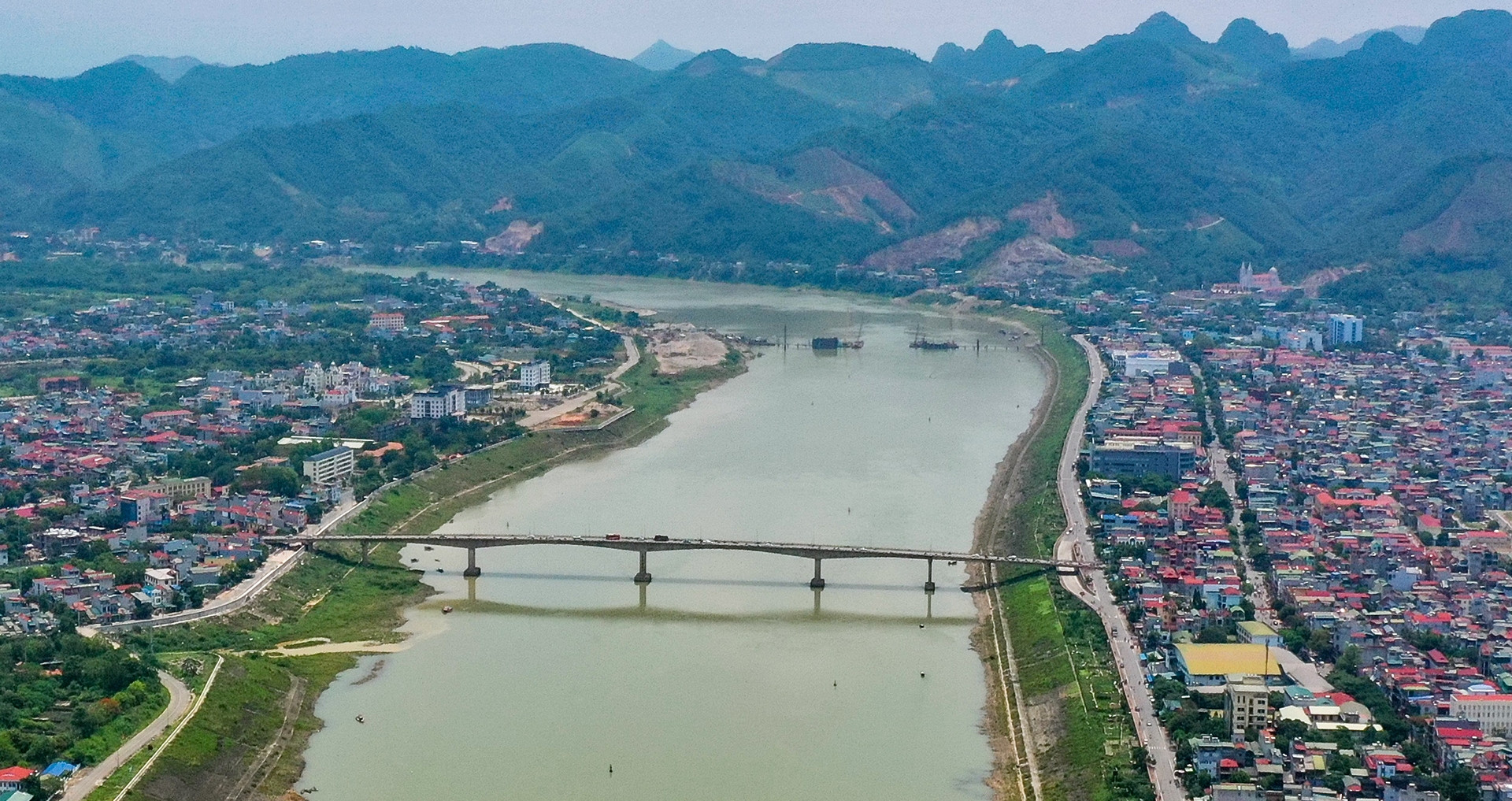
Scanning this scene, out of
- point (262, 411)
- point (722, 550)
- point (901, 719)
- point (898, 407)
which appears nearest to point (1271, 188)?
point (898, 407)

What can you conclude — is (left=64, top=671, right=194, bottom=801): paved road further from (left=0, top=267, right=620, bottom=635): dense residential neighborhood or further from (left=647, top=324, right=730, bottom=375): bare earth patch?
(left=647, top=324, right=730, bottom=375): bare earth patch

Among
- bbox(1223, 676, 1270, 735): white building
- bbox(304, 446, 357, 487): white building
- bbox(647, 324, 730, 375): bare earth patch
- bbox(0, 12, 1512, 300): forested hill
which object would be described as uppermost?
bbox(0, 12, 1512, 300): forested hill

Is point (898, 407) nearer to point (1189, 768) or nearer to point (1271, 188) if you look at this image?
point (1189, 768)

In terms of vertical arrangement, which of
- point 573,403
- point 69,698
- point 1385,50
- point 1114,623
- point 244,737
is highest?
point 1385,50

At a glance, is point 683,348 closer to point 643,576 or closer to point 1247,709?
point 643,576

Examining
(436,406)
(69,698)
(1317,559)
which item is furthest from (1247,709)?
(436,406)

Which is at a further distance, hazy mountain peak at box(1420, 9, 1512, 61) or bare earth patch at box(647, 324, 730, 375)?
hazy mountain peak at box(1420, 9, 1512, 61)

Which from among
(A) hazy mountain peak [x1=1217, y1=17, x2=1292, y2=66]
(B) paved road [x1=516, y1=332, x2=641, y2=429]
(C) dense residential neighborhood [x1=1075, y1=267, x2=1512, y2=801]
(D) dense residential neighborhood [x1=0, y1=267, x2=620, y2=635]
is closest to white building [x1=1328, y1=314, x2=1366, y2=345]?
(C) dense residential neighborhood [x1=1075, y1=267, x2=1512, y2=801]
